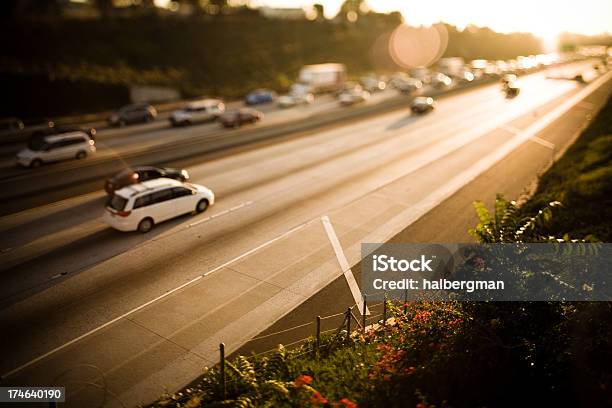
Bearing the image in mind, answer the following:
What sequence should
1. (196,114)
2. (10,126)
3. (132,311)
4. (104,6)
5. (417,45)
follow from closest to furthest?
(132,311), (10,126), (196,114), (104,6), (417,45)

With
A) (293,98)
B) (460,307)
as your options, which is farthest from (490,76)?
(460,307)

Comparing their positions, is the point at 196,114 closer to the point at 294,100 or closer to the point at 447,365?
the point at 294,100

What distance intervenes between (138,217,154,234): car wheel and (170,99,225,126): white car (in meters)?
21.4

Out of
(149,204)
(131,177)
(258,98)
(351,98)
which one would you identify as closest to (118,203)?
(149,204)

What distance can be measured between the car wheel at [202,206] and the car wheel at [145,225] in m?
2.28

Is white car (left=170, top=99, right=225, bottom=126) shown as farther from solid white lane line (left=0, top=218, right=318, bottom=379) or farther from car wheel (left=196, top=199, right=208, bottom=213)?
solid white lane line (left=0, top=218, right=318, bottom=379)

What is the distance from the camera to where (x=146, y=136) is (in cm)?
3281

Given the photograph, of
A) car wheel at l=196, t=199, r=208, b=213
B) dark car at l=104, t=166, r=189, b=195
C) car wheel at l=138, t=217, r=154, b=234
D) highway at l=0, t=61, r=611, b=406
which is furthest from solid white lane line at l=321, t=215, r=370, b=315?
dark car at l=104, t=166, r=189, b=195

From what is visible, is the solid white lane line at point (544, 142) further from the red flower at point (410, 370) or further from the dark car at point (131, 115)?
the dark car at point (131, 115)

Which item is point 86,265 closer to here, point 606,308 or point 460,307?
point 460,307

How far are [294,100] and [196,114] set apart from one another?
1392 centimetres

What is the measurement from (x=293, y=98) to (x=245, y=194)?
29.6 meters

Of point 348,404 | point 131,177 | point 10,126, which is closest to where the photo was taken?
point 348,404

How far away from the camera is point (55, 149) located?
25.2 meters
